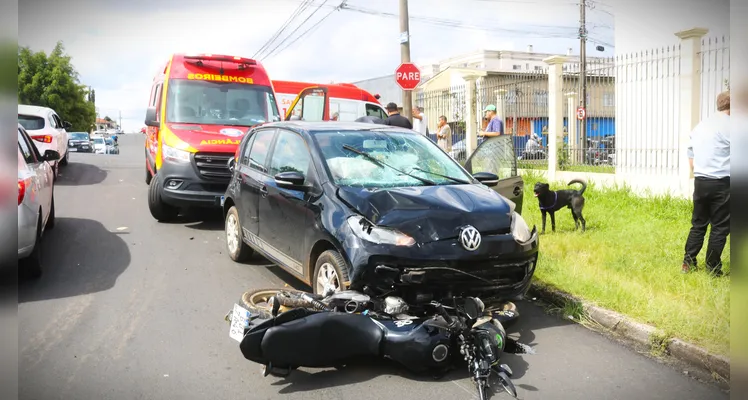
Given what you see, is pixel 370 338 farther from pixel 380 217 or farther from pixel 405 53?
pixel 405 53

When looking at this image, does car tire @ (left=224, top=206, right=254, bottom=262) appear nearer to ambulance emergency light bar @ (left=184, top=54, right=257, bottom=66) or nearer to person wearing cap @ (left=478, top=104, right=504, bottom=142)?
ambulance emergency light bar @ (left=184, top=54, right=257, bottom=66)

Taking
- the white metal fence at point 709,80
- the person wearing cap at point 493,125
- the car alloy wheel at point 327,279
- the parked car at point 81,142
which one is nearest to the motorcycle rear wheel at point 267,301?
the car alloy wheel at point 327,279

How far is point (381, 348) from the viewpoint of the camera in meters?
3.93

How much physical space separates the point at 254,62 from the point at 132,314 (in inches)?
244

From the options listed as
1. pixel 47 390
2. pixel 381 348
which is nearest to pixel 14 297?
pixel 47 390

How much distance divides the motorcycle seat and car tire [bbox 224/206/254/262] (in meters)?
3.21

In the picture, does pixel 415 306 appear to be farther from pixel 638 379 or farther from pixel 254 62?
pixel 254 62

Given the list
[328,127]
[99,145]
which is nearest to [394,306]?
[328,127]

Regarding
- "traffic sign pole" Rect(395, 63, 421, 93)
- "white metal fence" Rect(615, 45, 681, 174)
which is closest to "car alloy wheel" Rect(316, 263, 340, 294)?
"white metal fence" Rect(615, 45, 681, 174)

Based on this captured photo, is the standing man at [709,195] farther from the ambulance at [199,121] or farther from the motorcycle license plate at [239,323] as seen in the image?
the ambulance at [199,121]

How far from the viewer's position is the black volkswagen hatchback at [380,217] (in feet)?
14.1

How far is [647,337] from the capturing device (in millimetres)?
4613

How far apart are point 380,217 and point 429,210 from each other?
0.39m

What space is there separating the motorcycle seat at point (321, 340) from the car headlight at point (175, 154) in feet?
18.3
